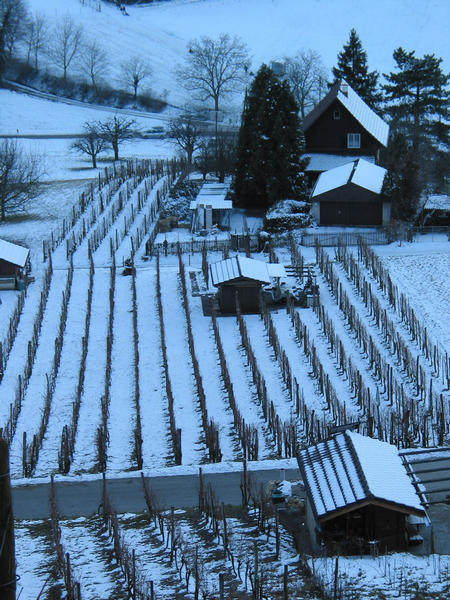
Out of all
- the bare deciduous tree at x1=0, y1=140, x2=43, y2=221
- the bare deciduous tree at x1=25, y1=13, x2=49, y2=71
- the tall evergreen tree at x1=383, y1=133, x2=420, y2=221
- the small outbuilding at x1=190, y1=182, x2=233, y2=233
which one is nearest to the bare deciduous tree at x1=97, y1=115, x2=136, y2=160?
→ the bare deciduous tree at x1=0, y1=140, x2=43, y2=221

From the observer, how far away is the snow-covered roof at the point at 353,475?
16.3 meters

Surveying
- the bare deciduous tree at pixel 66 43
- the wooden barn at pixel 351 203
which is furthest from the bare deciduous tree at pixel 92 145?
the bare deciduous tree at pixel 66 43

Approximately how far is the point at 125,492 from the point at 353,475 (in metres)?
5.28

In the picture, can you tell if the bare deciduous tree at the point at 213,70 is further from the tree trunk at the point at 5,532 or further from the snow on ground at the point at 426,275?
the tree trunk at the point at 5,532

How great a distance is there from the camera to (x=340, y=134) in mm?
45875

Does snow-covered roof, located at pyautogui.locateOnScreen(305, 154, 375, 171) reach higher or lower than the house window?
lower

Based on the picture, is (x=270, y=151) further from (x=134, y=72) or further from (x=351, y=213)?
(x=134, y=72)

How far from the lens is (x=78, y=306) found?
32.7m

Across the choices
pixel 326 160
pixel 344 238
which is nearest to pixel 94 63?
pixel 326 160

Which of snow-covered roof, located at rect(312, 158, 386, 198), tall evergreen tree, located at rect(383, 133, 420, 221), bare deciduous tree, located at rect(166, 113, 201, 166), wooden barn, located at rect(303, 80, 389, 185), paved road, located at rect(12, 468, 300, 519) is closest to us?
paved road, located at rect(12, 468, 300, 519)

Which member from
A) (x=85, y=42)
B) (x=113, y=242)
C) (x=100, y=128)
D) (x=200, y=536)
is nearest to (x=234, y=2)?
(x=85, y=42)

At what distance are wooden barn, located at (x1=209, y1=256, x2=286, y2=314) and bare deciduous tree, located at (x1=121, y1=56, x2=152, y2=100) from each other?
4034 cm

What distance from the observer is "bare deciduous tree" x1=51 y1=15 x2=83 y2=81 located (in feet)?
243

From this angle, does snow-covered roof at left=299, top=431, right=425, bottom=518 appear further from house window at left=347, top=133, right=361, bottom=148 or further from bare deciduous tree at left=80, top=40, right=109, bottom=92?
bare deciduous tree at left=80, top=40, right=109, bottom=92
